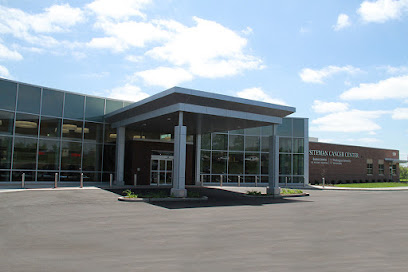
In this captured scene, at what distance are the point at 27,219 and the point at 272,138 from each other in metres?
15.4

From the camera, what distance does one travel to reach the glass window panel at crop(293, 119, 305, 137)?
116ft

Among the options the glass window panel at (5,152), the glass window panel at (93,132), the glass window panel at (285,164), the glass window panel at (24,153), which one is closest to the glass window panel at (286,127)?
the glass window panel at (285,164)

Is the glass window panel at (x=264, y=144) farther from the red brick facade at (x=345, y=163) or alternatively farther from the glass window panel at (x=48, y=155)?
the glass window panel at (x=48, y=155)

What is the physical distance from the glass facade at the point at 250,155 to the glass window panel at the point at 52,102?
12.2 m

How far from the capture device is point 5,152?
2306 cm

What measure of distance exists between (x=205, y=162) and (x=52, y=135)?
12.8 m

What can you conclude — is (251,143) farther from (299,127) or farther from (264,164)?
(299,127)

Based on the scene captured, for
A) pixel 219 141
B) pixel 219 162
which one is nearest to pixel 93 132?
pixel 219 141

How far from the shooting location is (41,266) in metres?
5.68

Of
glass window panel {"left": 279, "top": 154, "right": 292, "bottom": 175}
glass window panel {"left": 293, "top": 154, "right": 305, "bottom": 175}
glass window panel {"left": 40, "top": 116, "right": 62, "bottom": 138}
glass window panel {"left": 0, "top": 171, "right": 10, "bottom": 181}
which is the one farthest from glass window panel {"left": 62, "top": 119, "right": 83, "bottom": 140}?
glass window panel {"left": 293, "top": 154, "right": 305, "bottom": 175}

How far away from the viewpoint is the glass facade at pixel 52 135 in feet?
76.5

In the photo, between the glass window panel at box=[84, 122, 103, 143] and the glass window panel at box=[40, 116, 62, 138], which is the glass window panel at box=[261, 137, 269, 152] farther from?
the glass window panel at box=[40, 116, 62, 138]

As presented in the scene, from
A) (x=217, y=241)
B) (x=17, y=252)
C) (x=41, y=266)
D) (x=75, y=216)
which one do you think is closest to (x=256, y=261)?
(x=217, y=241)

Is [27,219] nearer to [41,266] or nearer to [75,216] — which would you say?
[75,216]
